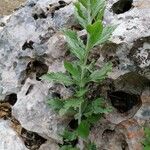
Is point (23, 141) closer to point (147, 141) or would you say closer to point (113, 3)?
point (147, 141)

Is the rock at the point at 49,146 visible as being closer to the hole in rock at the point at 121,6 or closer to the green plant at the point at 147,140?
the green plant at the point at 147,140

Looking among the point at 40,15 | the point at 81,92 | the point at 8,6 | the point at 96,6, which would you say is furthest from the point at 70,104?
the point at 8,6

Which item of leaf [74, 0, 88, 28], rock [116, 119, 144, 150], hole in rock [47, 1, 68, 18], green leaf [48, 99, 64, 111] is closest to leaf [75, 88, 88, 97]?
green leaf [48, 99, 64, 111]

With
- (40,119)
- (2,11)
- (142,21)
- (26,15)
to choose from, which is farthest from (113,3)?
(2,11)

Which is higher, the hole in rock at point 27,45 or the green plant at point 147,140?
the hole in rock at point 27,45

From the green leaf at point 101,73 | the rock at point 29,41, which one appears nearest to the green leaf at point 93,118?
the green leaf at point 101,73
